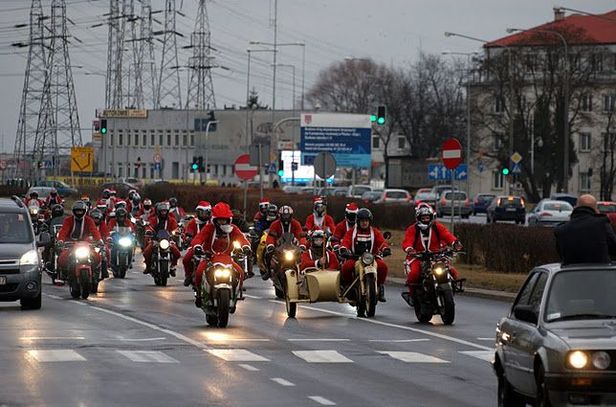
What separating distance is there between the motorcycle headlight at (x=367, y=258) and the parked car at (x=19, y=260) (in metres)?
5.09

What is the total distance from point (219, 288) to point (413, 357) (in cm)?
463

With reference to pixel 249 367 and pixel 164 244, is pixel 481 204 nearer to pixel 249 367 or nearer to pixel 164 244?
pixel 164 244

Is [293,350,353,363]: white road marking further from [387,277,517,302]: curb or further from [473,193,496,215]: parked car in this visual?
[473,193,496,215]: parked car

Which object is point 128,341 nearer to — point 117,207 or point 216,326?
point 216,326

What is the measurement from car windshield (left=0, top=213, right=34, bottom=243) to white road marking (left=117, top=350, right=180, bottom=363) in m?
8.27

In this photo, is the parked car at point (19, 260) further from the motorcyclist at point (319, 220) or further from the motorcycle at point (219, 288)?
the motorcyclist at point (319, 220)

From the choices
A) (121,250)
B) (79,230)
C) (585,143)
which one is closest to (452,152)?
(121,250)

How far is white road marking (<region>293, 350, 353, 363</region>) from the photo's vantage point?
19.2 m

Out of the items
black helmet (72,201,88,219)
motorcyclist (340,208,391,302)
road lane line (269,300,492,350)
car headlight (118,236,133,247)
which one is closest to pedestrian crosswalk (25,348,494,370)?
road lane line (269,300,492,350)

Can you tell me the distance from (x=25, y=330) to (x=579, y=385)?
12.2 metres

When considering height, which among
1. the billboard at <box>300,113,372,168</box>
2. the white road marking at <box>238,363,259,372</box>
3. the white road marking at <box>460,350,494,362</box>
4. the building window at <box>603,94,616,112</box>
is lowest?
the white road marking at <box>460,350,494,362</box>

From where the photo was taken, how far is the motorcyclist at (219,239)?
24609mm

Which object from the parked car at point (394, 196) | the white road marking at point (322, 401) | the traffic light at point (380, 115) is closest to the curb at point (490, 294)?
the white road marking at point (322, 401)

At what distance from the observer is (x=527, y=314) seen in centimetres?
1317
